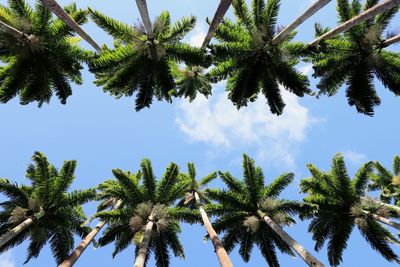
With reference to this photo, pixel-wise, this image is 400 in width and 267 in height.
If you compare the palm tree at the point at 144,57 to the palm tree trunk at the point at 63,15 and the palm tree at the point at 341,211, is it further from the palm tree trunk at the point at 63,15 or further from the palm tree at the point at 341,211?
the palm tree at the point at 341,211

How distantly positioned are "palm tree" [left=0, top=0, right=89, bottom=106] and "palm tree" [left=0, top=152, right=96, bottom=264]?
4.07 metres

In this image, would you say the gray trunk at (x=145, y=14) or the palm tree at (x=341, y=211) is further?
the palm tree at (x=341, y=211)

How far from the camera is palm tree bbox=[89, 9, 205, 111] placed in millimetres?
17078

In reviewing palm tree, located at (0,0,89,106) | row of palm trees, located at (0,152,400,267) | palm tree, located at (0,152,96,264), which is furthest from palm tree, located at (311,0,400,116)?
palm tree, located at (0,152,96,264)

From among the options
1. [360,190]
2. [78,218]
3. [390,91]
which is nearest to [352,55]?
[390,91]

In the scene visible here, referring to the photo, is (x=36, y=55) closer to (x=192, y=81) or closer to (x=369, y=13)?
(x=192, y=81)

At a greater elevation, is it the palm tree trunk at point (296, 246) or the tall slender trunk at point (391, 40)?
the tall slender trunk at point (391, 40)

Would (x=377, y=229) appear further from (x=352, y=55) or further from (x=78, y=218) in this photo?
(x=78, y=218)

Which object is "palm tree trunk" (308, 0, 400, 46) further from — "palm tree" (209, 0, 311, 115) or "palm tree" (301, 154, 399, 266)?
"palm tree" (301, 154, 399, 266)

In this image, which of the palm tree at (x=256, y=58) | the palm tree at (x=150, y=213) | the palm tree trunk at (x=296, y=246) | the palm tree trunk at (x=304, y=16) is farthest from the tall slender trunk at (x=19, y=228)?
the palm tree trunk at (x=304, y=16)

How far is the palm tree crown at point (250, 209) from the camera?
21812 mm

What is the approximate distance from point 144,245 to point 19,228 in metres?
7.04

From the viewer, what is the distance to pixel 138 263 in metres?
15.2

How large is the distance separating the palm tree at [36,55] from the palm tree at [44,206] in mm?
4067
